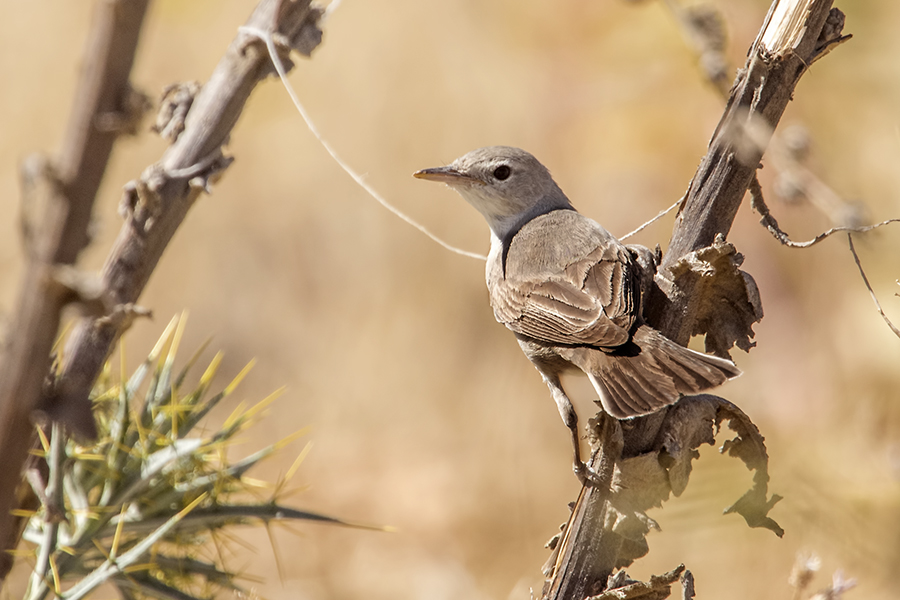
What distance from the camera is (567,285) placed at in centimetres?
309

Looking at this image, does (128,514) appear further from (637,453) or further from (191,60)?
(191,60)

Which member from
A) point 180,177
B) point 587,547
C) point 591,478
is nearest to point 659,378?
point 591,478

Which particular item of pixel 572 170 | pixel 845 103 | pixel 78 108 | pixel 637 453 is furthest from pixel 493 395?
pixel 78 108

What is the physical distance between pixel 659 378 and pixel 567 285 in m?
0.96

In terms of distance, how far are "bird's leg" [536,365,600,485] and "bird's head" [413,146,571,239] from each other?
42.5 inches

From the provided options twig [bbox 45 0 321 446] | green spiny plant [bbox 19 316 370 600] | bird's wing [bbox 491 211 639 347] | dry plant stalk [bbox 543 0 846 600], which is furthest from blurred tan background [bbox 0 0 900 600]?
twig [bbox 45 0 321 446]

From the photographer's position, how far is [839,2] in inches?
276

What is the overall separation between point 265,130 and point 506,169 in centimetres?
496

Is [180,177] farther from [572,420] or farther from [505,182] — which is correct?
[505,182]

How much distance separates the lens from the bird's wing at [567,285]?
2762 millimetres

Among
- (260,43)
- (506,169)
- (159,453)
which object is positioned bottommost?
(159,453)

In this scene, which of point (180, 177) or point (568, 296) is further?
point (568, 296)

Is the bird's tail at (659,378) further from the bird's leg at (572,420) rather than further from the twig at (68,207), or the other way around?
the twig at (68,207)

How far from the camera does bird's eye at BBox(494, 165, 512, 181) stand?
3865 millimetres
